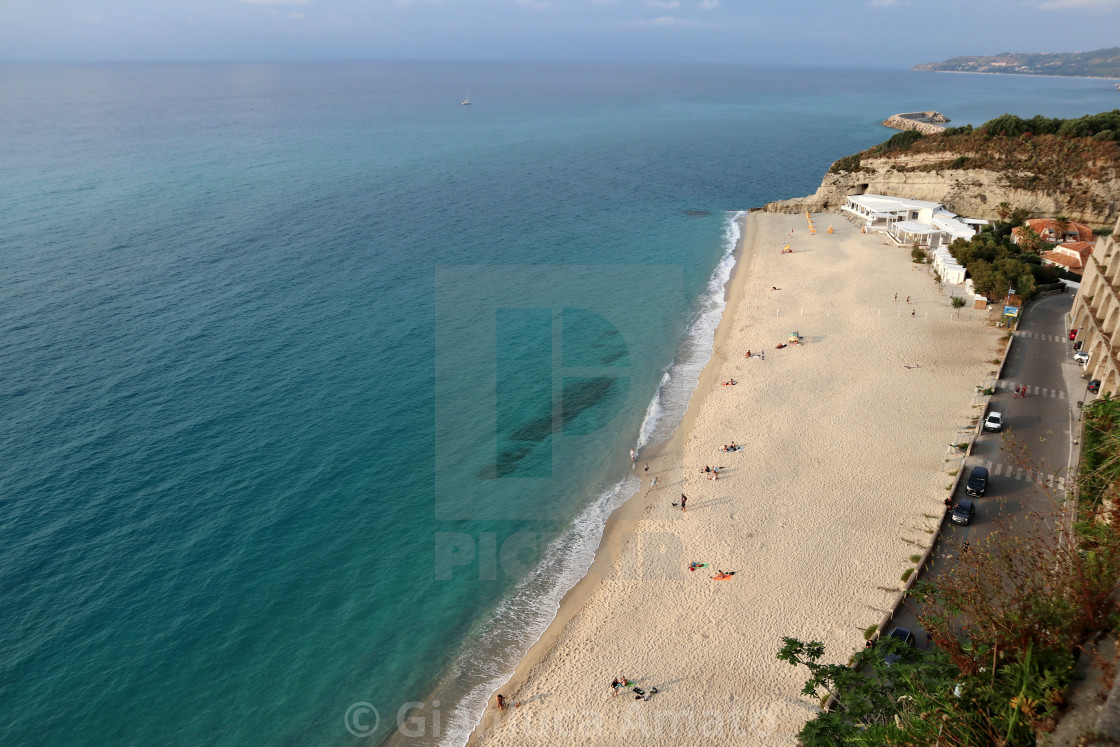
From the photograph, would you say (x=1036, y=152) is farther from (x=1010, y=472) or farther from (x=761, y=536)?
(x=761, y=536)

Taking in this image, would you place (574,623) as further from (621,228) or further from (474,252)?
(621,228)

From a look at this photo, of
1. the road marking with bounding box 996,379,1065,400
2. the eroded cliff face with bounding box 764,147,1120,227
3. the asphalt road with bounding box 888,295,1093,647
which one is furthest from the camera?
the eroded cliff face with bounding box 764,147,1120,227

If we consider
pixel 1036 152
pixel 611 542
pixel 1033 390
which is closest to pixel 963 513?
pixel 1033 390

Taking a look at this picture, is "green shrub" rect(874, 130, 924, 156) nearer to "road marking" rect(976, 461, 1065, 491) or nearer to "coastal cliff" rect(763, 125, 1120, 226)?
"coastal cliff" rect(763, 125, 1120, 226)

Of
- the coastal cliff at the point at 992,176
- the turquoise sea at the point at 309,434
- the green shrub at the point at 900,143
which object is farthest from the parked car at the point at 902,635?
the green shrub at the point at 900,143

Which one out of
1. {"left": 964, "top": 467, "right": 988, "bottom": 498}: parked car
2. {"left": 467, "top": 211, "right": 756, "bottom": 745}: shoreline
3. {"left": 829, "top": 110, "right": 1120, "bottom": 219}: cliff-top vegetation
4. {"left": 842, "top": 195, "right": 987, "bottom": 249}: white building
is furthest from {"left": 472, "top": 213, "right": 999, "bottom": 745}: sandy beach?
{"left": 829, "top": 110, "right": 1120, "bottom": 219}: cliff-top vegetation

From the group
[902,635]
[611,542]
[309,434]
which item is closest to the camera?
[902,635]

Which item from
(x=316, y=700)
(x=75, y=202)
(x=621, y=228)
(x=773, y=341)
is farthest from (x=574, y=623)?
(x=75, y=202)
